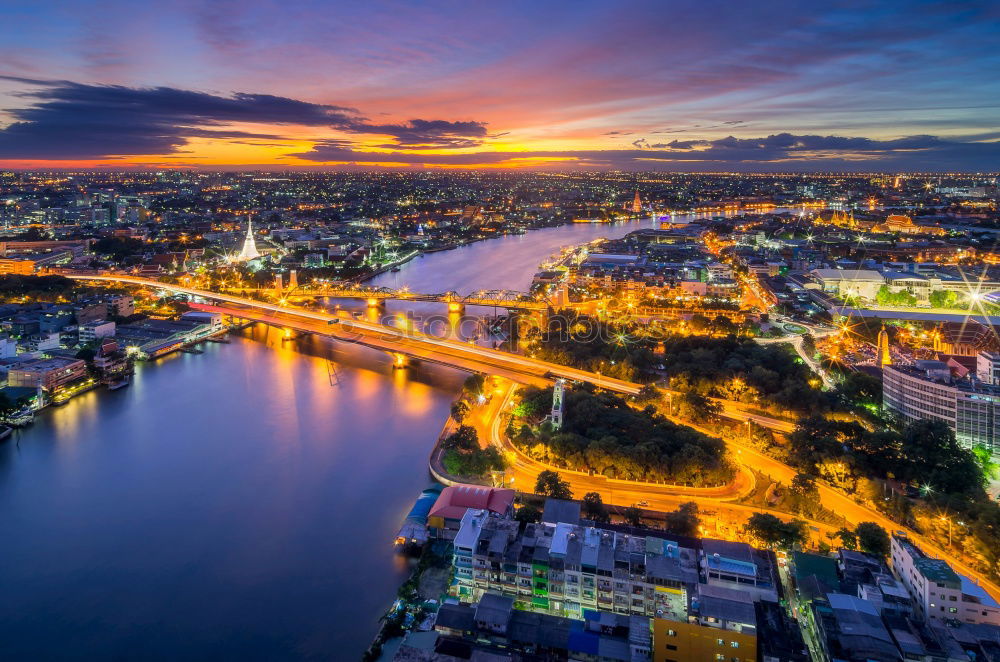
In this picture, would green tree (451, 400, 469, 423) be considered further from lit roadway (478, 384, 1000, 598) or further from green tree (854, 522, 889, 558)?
green tree (854, 522, 889, 558)

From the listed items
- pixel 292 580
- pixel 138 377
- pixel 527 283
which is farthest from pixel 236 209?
pixel 292 580

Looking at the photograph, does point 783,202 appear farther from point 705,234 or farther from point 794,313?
point 794,313

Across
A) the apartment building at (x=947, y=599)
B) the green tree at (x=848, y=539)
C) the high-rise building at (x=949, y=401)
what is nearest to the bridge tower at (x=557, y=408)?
the green tree at (x=848, y=539)

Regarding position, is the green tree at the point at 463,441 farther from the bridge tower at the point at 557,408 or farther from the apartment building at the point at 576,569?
the apartment building at the point at 576,569

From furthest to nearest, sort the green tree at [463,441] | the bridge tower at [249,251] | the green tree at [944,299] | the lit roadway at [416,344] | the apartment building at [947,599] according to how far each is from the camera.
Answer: the bridge tower at [249,251]
the green tree at [944,299]
the lit roadway at [416,344]
the green tree at [463,441]
the apartment building at [947,599]

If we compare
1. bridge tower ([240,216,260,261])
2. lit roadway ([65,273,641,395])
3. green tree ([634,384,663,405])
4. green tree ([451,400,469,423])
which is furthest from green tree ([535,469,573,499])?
bridge tower ([240,216,260,261])

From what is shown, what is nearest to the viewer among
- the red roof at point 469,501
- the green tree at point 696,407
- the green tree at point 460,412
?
the red roof at point 469,501
